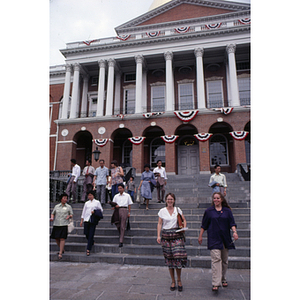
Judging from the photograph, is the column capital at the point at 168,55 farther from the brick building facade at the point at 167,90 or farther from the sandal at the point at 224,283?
the sandal at the point at 224,283

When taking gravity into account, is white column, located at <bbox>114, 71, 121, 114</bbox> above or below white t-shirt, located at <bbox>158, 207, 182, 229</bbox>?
above

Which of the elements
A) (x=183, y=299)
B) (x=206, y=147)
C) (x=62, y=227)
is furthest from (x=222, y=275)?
(x=206, y=147)

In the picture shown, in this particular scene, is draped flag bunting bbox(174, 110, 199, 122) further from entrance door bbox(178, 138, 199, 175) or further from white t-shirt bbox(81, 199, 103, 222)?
white t-shirt bbox(81, 199, 103, 222)

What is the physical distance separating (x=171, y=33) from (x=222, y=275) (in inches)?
931

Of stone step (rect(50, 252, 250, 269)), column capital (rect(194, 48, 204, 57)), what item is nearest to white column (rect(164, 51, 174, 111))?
column capital (rect(194, 48, 204, 57))

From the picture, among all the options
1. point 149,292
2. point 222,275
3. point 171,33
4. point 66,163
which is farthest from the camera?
point 171,33

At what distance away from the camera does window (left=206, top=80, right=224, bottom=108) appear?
23.2 m

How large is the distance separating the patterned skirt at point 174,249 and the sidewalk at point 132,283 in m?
0.45

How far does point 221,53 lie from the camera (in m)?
23.6

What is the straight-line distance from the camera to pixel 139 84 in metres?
23.2

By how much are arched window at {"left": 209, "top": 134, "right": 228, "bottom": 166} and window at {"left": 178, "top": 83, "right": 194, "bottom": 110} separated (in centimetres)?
409

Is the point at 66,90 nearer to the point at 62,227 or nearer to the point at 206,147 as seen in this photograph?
the point at 206,147

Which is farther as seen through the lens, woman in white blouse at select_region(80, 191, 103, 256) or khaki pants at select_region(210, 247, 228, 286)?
woman in white blouse at select_region(80, 191, 103, 256)

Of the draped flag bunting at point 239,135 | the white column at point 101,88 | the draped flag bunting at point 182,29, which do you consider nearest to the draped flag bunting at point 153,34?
the draped flag bunting at point 182,29
